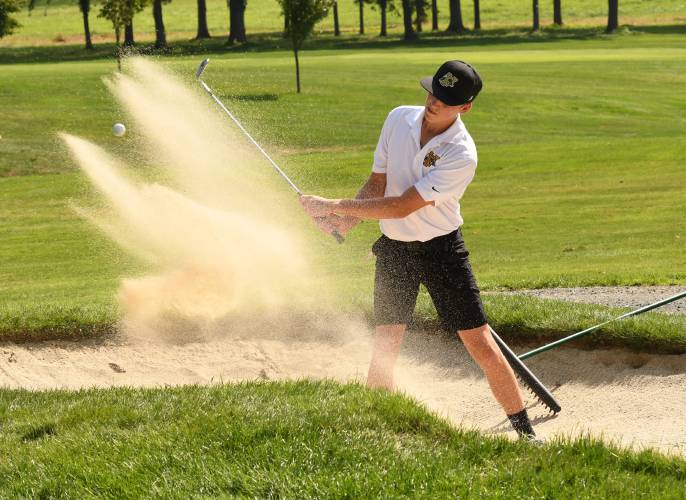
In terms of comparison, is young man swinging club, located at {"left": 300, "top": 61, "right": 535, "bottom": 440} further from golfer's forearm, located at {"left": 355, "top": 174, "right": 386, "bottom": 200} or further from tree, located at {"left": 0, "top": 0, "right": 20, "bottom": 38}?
tree, located at {"left": 0, "top": 0, "right": 20, "bottom": 38}

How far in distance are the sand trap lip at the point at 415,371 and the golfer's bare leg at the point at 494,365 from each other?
2.09ft

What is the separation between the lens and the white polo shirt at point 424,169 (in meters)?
5.77

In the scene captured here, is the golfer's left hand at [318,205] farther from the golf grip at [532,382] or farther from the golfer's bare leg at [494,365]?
the golf grip at [532,382]

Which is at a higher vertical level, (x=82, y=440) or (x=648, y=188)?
(x=82, y=440)

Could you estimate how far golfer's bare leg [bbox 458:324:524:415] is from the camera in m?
6.22

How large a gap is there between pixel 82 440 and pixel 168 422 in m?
0.46

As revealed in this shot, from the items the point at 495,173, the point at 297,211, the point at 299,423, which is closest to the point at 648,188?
the point at 495,173

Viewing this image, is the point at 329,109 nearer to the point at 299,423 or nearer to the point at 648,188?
the point at 648,188

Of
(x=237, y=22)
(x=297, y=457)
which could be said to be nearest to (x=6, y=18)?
(x=237, y=22)

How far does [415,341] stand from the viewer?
851 centimetres

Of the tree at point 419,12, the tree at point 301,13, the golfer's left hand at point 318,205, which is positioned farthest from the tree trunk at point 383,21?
the golfer's left hand at point 318,205

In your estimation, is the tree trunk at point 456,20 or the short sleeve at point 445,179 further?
the tree trunk at point 456,20

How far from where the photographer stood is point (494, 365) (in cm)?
623

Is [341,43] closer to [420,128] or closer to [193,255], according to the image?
[193,255]
